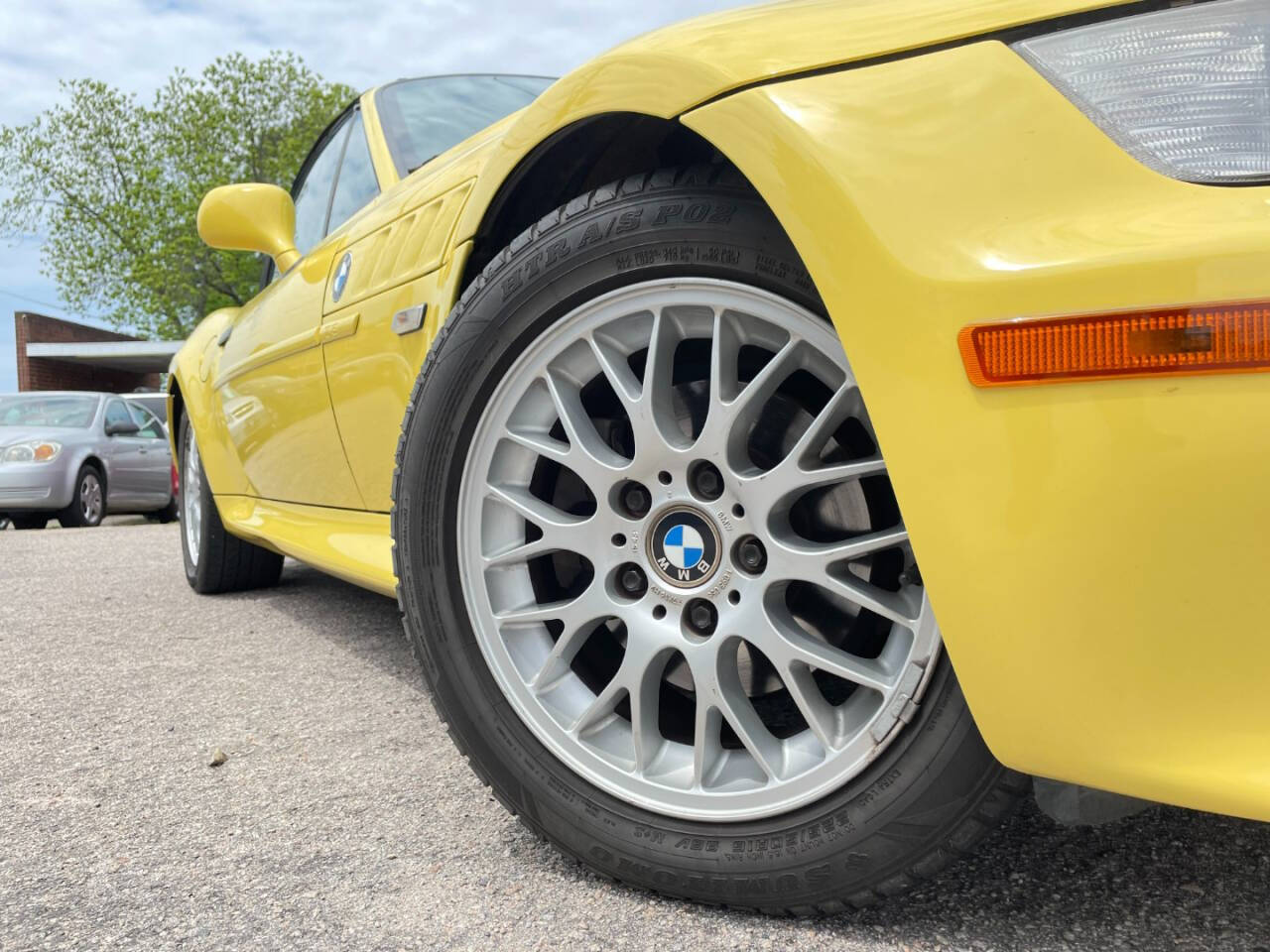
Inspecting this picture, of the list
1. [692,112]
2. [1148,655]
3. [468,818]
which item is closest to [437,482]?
[468,818]

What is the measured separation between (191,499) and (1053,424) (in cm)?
409

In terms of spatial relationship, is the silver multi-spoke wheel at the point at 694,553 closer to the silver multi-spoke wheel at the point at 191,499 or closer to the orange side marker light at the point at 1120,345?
the orange side marker light at the point at 1120,345

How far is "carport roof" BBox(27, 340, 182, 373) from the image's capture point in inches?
1107

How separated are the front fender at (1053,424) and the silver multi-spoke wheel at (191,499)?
359cm

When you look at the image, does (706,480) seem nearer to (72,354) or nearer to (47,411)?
(47,411)

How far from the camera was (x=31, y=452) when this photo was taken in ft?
31.5

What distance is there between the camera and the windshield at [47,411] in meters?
10.5

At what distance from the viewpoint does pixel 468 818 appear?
5.42ft

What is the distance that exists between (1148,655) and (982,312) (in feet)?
1.18

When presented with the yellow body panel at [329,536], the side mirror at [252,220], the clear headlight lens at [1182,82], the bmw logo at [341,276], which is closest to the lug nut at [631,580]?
the yellow body panel at [329,536]

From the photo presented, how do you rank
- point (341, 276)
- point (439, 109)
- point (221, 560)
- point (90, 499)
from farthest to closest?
point (90, 499) → point (221, 560) → point (439, 109) → point (341, 276)

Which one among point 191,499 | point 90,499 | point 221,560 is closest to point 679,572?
point 221,560

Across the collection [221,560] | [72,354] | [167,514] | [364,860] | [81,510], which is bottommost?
[72,354]

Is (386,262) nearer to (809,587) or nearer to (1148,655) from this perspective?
(809,587)
